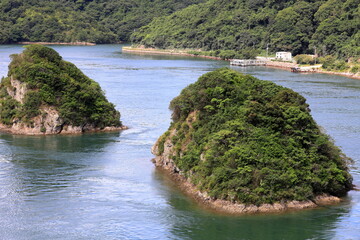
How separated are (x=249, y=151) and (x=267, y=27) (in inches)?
5051

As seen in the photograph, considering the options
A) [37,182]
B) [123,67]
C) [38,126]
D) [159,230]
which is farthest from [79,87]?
[123,67]

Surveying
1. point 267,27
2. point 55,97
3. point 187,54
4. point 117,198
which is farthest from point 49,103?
point 187,54

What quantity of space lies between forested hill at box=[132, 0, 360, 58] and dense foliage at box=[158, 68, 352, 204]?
267 feet

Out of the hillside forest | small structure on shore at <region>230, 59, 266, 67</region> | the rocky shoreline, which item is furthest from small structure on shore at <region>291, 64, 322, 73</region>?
the rocky shoreline

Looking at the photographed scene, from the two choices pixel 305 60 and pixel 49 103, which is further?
pixel 305 60

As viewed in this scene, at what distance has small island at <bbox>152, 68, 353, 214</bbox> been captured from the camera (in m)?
32.1

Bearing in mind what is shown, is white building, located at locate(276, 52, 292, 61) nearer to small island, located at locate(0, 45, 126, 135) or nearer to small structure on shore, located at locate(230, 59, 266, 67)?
small structure on shore, located at locate(230, 59, 266, 67)

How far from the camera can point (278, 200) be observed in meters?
32.2

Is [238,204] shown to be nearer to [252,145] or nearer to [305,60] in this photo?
[252,145]

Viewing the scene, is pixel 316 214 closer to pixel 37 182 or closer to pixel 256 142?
pixel 256 142

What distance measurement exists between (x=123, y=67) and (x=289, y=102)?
82.3 m

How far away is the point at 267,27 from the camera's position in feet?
516

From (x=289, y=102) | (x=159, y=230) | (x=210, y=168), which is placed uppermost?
(x=289, y=102)

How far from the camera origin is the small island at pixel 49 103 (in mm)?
51688
